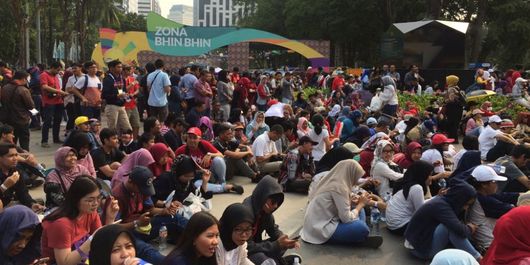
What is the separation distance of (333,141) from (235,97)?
13.4 ft

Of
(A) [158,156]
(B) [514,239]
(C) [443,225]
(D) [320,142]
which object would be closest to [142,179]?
(A) [158,156]

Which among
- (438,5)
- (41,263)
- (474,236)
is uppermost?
(438,5)

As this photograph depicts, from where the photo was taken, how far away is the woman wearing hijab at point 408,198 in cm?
607

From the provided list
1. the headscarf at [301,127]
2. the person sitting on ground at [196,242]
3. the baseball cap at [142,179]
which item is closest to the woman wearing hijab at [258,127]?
the headscarf at [301,127]

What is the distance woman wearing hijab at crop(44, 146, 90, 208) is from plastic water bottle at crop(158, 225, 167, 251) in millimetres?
982

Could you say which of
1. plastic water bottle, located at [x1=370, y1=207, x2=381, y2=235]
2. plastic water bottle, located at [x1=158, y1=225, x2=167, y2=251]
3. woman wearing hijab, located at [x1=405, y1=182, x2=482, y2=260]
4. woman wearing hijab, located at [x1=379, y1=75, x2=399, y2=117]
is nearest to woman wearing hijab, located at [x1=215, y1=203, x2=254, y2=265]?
plastic water bottle, located at [x1=158, y1=225, x2=167, y2=251]

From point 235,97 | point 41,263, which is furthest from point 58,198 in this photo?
point 235,97

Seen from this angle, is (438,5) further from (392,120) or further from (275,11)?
(275,11)

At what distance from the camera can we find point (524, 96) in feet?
55.4

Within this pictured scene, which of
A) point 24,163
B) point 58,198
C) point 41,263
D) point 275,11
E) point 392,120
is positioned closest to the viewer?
point 41,263

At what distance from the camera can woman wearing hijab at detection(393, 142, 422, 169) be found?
7.59 metres

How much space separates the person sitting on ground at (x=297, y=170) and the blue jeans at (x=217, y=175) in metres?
0.87

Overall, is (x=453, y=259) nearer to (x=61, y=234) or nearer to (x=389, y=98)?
(x=61, y=234)

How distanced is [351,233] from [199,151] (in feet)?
9.02
